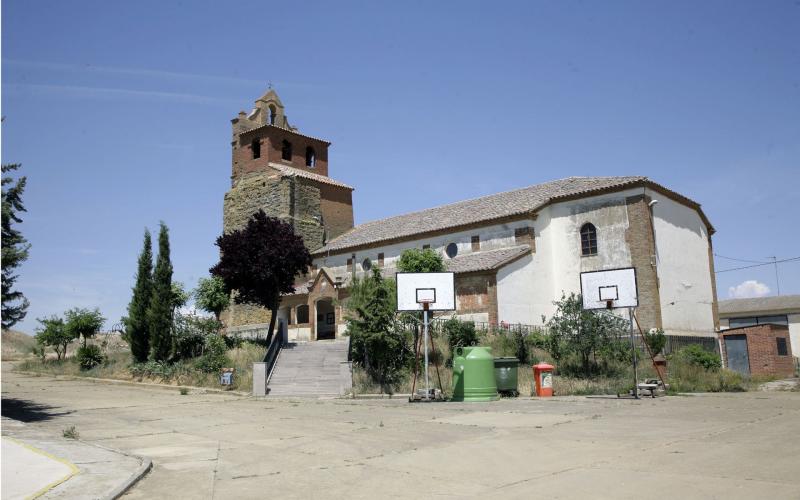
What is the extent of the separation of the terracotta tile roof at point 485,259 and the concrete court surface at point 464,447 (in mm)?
14864

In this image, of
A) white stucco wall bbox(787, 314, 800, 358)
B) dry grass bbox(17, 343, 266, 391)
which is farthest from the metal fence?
white stucco wall bbox(787, 314, 800, 358)

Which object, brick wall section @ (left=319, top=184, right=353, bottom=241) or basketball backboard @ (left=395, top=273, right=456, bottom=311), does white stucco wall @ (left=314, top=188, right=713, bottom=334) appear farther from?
brick wall section @ (left=319, top=184, right=353, bottom=241)

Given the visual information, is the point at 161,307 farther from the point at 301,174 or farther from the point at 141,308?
the point at 301,174

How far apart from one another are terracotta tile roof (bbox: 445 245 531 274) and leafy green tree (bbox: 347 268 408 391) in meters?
9.95

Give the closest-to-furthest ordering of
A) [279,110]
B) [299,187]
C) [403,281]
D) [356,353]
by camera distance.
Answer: [403,281] → [356,353] → [299,187] → [279,110]

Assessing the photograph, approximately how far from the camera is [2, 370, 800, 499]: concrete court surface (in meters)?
7.12

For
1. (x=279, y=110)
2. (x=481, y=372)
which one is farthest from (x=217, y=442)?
(x=279, y=110)

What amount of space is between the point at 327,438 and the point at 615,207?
83.5 feet

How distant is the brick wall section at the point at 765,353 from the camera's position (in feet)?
103

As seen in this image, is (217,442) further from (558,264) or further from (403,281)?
(558,264)

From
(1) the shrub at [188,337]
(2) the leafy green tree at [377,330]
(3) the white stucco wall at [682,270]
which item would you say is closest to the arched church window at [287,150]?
(1) the shrub at [188,337]

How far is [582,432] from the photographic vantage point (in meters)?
11.4

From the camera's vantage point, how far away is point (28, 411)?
1725cm

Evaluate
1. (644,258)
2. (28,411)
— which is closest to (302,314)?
(644,258)
